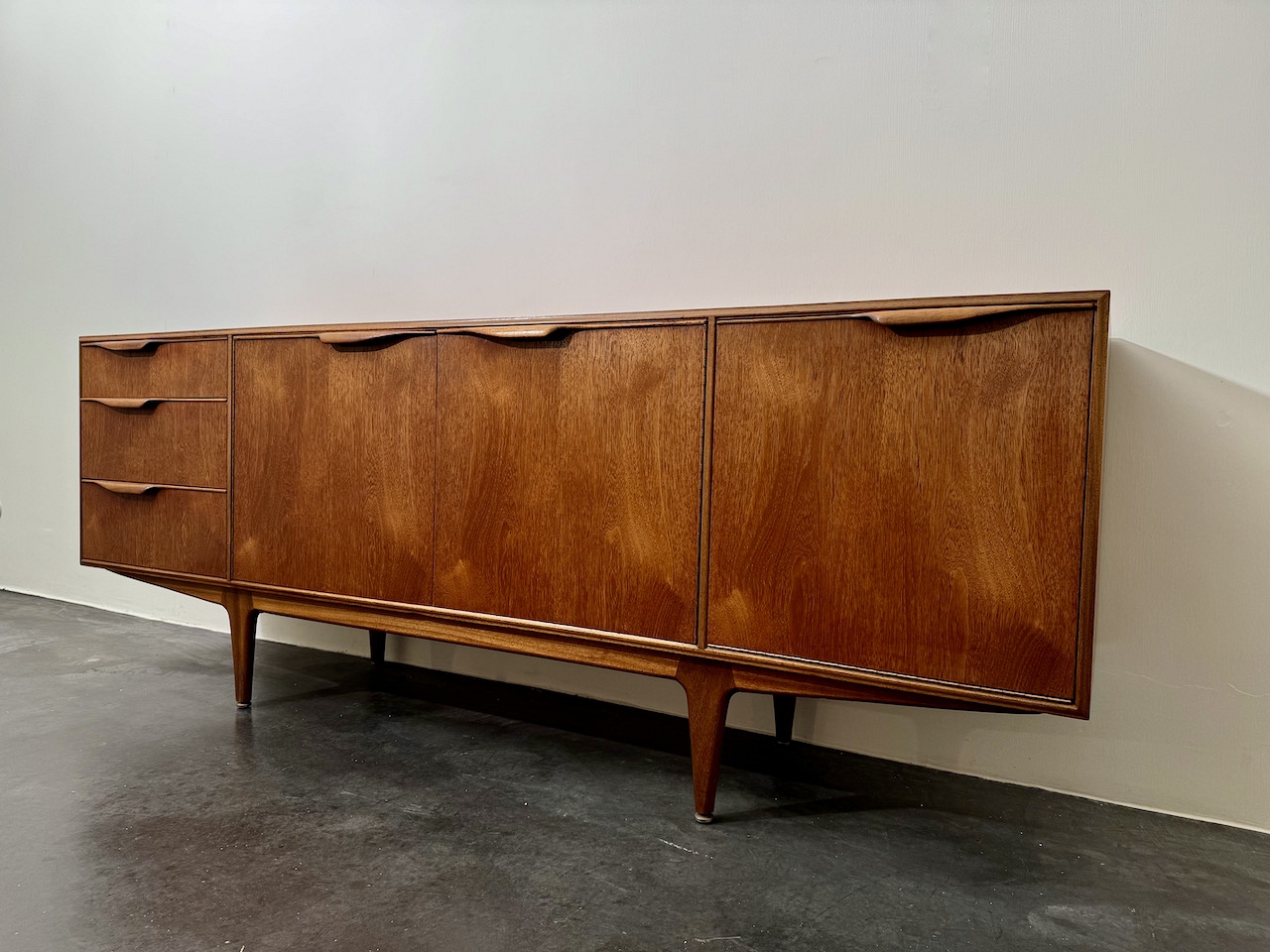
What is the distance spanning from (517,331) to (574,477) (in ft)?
1.06

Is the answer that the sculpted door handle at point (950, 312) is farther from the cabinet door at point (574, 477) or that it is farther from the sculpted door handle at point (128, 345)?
the sculpted door handle at point (128, 345)

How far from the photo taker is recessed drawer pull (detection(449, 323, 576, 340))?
1757mm

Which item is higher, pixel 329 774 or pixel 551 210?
pixel 551 210

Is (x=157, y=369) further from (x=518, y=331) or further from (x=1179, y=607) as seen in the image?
(x=1179, y=607)

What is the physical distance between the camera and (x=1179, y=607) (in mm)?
1791

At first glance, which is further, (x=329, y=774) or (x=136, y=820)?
(x=329, y=774)

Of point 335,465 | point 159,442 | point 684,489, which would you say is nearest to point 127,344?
point 159,442

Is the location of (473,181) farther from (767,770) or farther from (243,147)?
(767,770)

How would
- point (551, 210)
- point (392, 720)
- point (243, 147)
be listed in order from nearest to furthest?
point (392, 720), point (551, 210), point (243, 147)

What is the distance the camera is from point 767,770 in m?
1.96

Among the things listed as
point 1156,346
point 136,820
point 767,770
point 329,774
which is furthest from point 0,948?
point 1156,346

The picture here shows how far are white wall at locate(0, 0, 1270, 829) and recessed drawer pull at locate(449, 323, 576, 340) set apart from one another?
616 mm

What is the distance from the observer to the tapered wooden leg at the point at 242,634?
2216 millimetres

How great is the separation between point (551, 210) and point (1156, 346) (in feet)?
5.03
